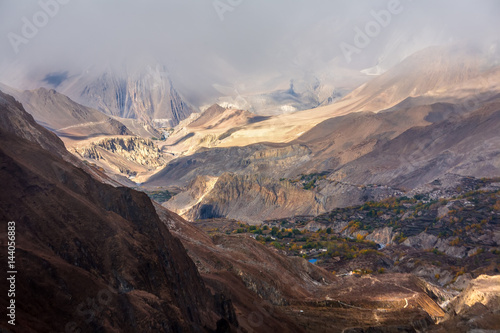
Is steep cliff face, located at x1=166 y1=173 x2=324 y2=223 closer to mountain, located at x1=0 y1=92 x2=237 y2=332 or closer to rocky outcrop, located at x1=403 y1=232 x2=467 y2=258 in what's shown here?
rocky outcrop, located at x1=403 y1=232 x2=467 y2=258

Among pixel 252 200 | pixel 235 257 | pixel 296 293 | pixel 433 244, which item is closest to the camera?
pixel 296 293

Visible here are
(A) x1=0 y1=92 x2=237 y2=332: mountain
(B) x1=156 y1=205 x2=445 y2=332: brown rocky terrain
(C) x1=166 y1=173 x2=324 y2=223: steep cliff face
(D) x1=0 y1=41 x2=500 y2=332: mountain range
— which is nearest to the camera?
(A) x1=0 y1=92 x2=237 y2=332: mountain

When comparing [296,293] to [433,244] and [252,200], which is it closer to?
[433,244]

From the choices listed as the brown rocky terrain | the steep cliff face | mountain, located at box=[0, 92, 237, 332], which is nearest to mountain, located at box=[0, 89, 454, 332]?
mountain, located at box=[0, 92, 237, 332]

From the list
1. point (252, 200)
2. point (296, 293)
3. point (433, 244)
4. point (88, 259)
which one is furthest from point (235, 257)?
point (252, 200)

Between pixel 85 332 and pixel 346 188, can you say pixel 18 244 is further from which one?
pixel 346 188

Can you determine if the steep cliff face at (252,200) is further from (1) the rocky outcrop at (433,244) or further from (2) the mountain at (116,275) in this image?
(2) the mountain at (116,275)

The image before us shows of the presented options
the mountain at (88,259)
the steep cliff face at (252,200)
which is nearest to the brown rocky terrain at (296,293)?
the mountain at (88,259)

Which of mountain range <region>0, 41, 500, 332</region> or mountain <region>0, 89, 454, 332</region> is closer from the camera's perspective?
mountain <region>0, 89, 454, 332</region>

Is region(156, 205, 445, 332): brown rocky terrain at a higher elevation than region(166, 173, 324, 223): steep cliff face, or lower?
lower
